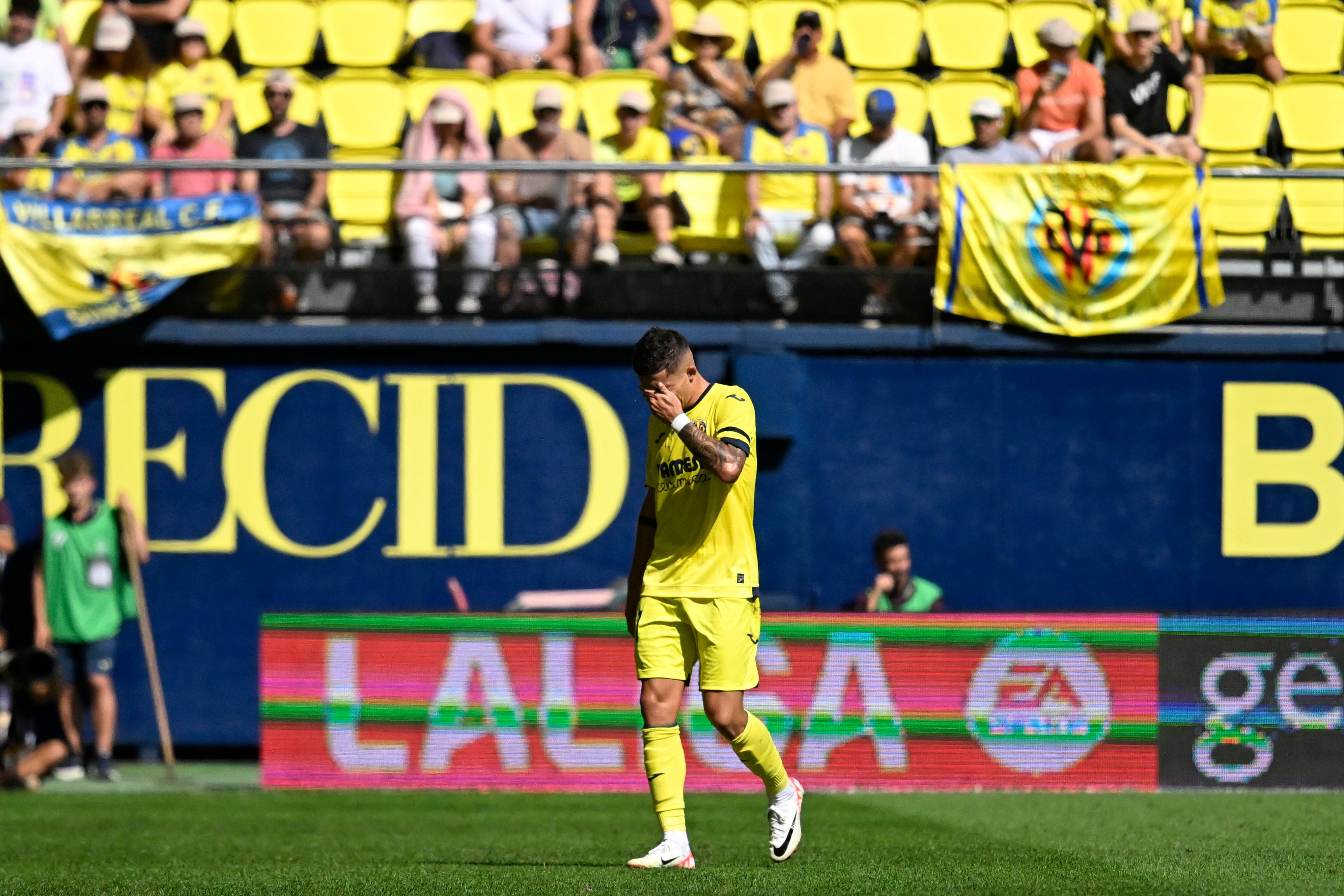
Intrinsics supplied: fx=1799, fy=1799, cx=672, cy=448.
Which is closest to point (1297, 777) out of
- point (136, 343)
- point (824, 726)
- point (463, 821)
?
point (824, 726)

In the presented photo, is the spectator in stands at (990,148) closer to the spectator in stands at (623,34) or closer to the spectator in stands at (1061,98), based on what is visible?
the spectator in stands at (1061,98)

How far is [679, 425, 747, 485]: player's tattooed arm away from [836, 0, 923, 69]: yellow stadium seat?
28.2ft

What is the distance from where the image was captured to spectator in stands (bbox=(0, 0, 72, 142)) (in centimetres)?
1332

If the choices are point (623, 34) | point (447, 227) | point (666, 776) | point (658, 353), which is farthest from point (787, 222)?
point (666, 776)

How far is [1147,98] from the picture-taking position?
13320 millimetres

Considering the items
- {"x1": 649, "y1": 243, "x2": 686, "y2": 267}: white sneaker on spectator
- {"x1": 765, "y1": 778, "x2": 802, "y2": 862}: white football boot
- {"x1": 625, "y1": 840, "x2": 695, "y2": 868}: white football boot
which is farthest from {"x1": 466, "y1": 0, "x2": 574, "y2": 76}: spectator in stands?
{"x1": 625, "y1": 840, "x2": 695, "y2": 868}: white football boot

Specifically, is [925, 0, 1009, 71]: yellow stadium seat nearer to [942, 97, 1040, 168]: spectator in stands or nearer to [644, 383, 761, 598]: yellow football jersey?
[942, 97, 1040, 168]: spectator in stands

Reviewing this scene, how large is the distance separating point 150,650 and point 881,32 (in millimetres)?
7451

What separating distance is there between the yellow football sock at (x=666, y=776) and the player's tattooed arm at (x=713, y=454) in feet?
3.28

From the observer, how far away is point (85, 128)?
43.3ft

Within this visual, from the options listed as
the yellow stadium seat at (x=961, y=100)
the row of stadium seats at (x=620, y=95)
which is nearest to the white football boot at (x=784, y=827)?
the row of stadium seats at (x=620, y=95)

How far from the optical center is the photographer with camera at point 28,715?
437 inches

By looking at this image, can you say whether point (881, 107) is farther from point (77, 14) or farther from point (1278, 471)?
point (77, 14)

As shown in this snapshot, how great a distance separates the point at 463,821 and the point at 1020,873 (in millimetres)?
3478
